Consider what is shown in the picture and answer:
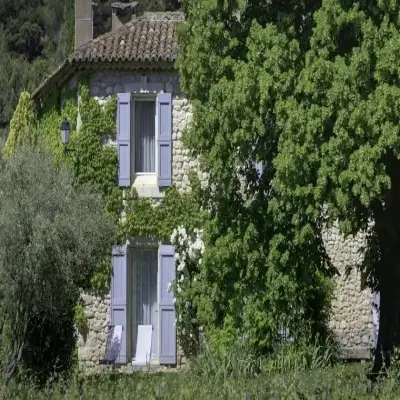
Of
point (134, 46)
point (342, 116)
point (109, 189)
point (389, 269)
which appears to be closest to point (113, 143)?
point (109, 189)

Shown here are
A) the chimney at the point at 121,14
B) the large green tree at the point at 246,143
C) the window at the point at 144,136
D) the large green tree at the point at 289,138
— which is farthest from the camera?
the chimney at the point at 121,14

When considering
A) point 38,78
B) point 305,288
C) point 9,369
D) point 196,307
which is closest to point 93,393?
point 9,369

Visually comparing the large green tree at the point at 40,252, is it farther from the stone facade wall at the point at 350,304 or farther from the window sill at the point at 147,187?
the stone facade wall at the point at 350,304

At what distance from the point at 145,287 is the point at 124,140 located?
10.4 feet

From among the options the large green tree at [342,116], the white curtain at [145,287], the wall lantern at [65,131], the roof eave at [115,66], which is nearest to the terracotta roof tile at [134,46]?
the roof eave at [115,66]

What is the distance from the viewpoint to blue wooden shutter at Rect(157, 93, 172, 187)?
21969 mm

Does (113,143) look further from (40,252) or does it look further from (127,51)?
(40,252)

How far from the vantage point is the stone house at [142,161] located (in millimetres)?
21969

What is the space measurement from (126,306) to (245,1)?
28.4ft

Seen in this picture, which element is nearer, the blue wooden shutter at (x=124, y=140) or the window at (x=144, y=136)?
the blue wooden shutter at (x=124, y=140)

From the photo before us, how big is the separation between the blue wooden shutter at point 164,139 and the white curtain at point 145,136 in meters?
0.43

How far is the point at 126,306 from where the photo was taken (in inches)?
869

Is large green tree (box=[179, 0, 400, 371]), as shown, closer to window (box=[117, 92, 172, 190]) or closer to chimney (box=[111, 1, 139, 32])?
window (box=[117, 92, 172, 190])

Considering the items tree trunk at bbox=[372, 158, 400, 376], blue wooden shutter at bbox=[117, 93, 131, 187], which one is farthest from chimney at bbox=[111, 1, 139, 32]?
tree trunk at bbox=[372, 158, 400, 376]
